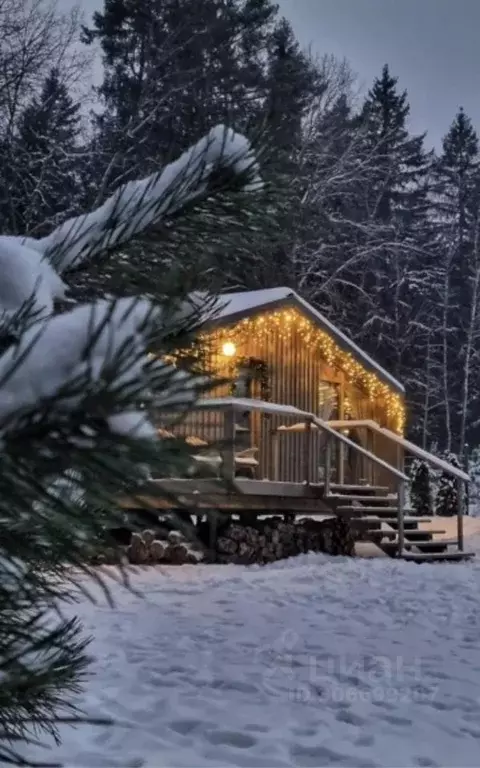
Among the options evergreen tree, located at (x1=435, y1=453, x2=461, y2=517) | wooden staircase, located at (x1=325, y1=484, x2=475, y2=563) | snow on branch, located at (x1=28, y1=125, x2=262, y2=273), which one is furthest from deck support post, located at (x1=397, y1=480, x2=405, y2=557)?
snow on branch, located at (x1=28, y1=125, x2=262, y2=273)

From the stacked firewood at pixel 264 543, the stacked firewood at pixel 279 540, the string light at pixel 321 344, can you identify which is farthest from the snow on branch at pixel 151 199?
the string light at pixel 321 344

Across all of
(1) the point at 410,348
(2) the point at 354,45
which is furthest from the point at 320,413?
(2) the point at 354,45

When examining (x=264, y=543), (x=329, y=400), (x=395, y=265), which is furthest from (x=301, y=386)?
(x=395, y=265)

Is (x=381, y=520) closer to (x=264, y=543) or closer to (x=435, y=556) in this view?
(x=435, y=556)

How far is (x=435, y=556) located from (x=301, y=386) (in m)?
4.07

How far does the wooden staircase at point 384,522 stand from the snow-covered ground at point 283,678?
299 centimetres

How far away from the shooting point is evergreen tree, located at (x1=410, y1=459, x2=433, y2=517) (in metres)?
17.8

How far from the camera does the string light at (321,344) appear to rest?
42.4 ft

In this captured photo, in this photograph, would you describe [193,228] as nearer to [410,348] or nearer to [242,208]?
[242,208]

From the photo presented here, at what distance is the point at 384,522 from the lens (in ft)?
37.6

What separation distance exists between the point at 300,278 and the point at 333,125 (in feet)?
13.6

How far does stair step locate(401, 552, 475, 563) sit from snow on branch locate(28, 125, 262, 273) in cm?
1038

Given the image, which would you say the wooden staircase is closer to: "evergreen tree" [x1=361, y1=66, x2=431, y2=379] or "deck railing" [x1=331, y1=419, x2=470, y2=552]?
"deck railing" [x1=331, y1=419, x2=470, y2=552]

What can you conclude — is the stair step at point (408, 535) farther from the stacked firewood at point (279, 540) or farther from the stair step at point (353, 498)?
the stacked firewood at point (279, 540)
